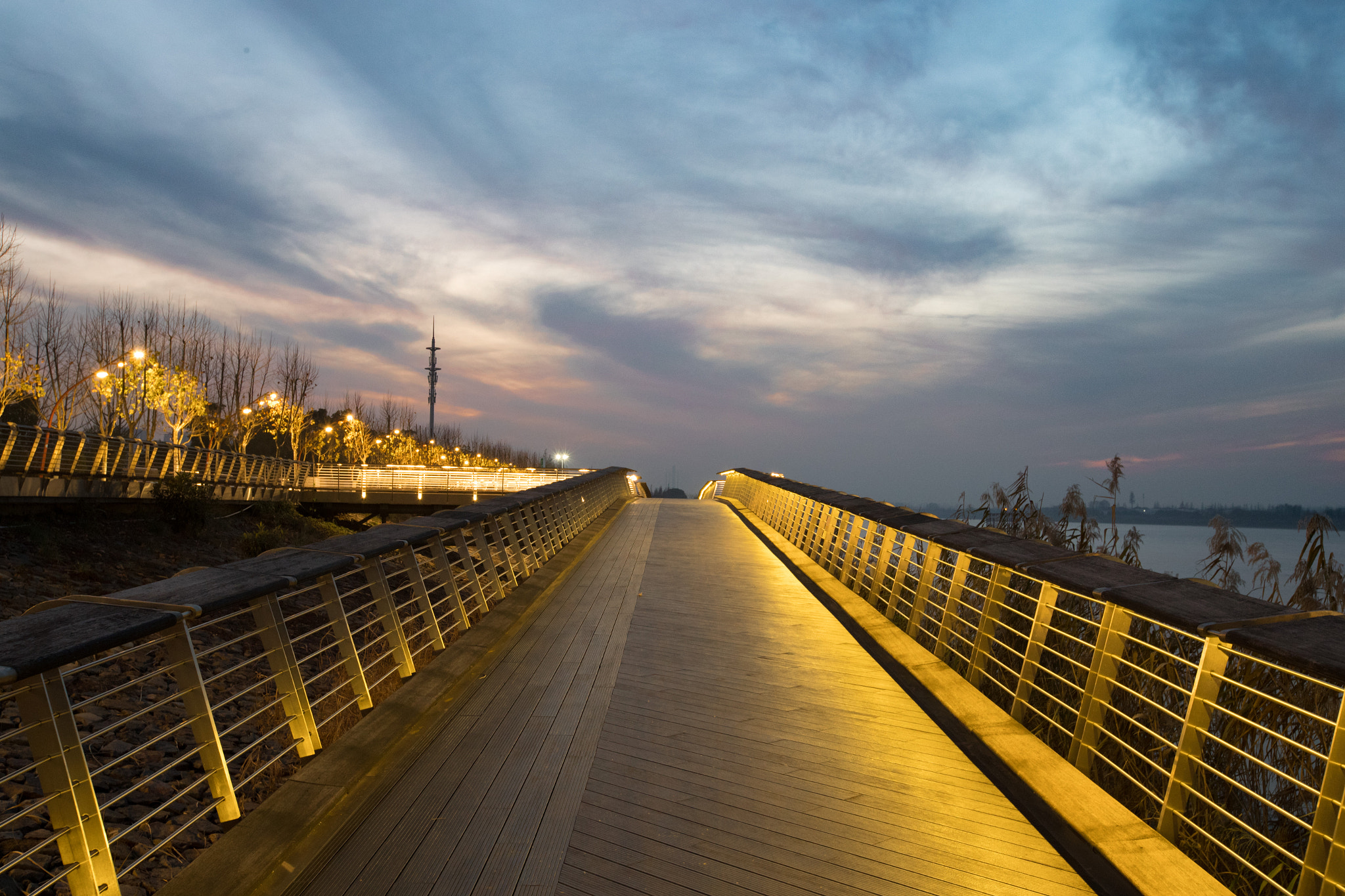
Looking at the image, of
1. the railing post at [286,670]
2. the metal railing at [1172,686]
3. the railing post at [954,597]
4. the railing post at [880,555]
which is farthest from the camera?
the railing post at [880,555]

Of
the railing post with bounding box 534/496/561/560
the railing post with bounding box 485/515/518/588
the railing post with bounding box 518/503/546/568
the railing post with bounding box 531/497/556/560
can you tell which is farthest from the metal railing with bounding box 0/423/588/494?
the railing post with bounding box 485/515/518/588

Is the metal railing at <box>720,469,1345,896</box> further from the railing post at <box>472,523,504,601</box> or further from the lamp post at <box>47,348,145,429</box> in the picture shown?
the lamp post at <box>47,348,145,429</box>

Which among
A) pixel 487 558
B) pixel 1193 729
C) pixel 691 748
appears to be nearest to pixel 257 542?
pixel 487 558

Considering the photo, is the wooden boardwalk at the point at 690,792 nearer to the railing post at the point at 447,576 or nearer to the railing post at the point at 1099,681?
the railing post at the point at 1099,681

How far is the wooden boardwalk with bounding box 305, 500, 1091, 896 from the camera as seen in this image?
3076 mm

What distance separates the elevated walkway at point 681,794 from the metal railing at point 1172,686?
643 millimetres

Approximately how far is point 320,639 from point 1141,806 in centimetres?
1365

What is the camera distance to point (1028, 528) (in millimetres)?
9258

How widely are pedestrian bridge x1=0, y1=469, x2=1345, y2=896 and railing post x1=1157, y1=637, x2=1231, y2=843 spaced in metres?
Result: 0.01

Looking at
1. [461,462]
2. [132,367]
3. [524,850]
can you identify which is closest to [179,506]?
[132,367]

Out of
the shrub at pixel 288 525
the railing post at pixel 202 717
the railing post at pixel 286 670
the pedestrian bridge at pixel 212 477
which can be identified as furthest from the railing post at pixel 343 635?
the shrub at pixel 288 525

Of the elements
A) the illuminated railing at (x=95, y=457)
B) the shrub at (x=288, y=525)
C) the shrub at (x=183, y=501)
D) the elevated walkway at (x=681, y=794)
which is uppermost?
the elevated walkway at (x=681, y=794)

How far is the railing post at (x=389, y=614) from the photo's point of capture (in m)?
4.82

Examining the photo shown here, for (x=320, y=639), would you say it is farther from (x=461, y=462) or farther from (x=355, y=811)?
(x=461, y=462)
